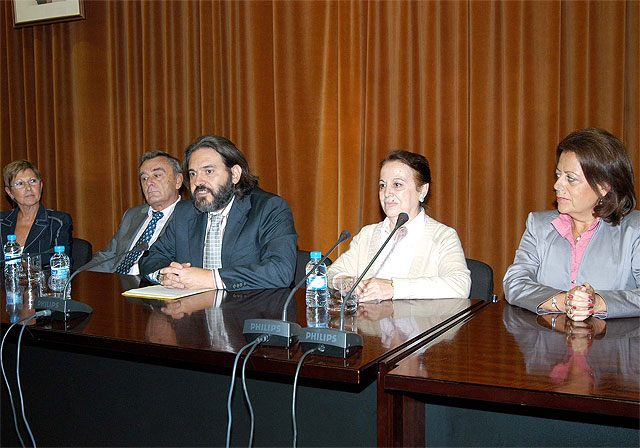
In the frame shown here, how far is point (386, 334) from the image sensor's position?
1.78m

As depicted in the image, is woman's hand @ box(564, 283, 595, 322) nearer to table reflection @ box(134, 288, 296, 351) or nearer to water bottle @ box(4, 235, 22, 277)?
table reflection @ box(134, 288, 296, 351)

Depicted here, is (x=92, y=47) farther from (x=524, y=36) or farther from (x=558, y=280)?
(x=558, y=280)

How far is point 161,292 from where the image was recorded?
2.50 meters

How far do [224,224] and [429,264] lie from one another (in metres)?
1.04

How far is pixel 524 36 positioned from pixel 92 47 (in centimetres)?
346

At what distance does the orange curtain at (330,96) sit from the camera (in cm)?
350

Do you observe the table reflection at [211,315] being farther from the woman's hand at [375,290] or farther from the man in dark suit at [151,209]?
the man in dark suit at [151,209]

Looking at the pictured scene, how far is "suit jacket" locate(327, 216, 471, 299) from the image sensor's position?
2377 millimetres

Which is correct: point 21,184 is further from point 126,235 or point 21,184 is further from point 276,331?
point 276,331

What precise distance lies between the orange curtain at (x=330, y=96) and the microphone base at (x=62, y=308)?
2.26 metres

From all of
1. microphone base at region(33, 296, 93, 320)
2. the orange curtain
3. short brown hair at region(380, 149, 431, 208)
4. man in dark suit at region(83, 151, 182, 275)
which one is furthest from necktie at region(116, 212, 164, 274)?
short brown hair at region(380, 149, 431, 208)

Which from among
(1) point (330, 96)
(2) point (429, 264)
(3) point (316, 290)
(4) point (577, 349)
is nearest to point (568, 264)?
(2) point (429, 264)

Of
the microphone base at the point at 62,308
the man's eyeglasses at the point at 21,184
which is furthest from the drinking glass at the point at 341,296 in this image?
the man's eyeglasses at the point at 21,184

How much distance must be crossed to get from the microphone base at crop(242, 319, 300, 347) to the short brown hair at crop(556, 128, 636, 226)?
4.40 ft
